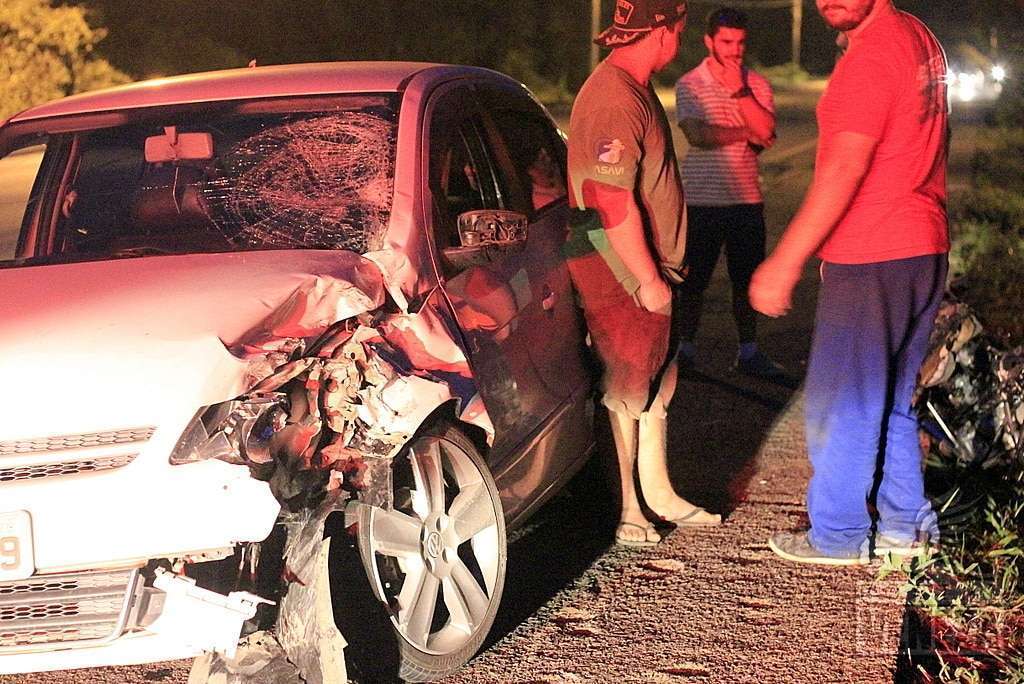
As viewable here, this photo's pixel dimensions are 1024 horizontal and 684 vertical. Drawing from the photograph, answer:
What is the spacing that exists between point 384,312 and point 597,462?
2019 mm

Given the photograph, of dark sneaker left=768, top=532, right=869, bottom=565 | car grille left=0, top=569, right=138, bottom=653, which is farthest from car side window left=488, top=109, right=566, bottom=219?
car grille left=0, top=569, right=138, bottom=653

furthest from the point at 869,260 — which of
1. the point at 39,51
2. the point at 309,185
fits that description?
the point at 39,51

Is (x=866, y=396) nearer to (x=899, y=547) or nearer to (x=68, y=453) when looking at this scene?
(x=899, y=547)

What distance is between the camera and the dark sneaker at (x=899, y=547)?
4727 millimetres

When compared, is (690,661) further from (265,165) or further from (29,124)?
(29,124)

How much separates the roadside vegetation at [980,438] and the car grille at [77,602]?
7.21 feet

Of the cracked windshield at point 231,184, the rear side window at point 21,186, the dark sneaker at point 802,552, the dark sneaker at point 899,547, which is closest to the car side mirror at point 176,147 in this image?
the cracked windshield at point 231,184

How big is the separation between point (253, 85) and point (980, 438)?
313 centimetres

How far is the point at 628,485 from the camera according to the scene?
5164 mm

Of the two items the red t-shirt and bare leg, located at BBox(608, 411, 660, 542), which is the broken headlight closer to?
bare leg, located at BBox(608, 411, 660, 542)

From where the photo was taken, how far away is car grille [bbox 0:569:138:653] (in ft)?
10.8

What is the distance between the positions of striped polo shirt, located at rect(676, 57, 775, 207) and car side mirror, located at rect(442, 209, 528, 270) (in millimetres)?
3313

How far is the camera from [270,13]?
40188mm

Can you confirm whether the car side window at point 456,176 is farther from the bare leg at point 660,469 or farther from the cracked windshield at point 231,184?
the bare leg at point 660,469
